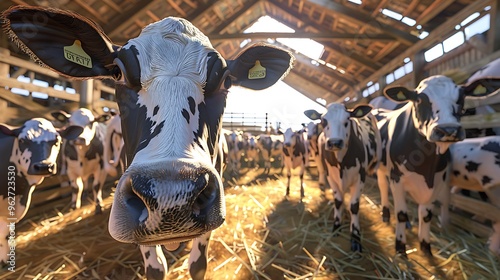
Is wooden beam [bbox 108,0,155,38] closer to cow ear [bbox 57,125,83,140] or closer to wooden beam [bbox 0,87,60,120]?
wooden beam [bbox 0,87,60,120]

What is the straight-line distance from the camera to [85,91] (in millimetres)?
6301

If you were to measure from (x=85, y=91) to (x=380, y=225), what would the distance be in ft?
24.7

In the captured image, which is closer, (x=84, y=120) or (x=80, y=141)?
(x=80, y=141)

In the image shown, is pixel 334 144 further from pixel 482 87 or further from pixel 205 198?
pixel 205 198

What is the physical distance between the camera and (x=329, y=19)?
841cm

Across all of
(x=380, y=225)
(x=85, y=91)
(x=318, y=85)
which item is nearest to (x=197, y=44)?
(x=380, y=225)

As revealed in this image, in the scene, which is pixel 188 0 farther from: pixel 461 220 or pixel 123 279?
pixel 461 220

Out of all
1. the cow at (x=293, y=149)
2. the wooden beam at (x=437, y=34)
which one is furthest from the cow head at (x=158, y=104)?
the cow at (x=293, y=149)

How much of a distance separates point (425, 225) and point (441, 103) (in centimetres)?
154

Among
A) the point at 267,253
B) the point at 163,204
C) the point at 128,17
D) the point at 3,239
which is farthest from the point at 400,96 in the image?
the point at 128,17

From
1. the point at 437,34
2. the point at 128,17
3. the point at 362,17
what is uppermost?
the point at 362,17

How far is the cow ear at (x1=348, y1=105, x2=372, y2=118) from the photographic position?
3.29 m

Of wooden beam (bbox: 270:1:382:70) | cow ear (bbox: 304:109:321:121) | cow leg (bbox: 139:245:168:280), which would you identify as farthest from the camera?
wooden beam (bbox: 270:1:382:70)

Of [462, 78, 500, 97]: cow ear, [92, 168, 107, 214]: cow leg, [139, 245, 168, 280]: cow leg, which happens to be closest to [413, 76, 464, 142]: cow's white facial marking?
[462, 78, 500, 97]: cow ear
